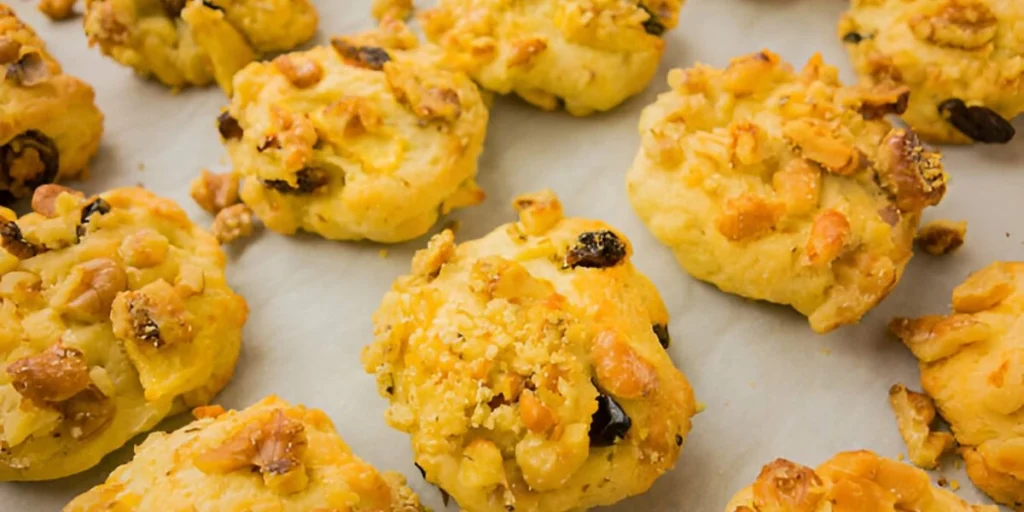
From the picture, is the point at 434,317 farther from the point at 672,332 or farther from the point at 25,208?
the point at 25,208

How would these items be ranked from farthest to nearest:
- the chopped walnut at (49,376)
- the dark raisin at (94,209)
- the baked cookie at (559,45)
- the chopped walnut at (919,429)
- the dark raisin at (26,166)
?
the baked cookie at (559,45)
the dark raisin at (26,166)
the dark raisin at (94,209)
the chopped walnut at (919,429)
the chopped walnut at (49,376)

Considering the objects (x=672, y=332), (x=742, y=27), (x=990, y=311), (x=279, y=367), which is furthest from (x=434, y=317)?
(x=742, y=27)

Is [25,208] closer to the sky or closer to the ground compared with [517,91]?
closer to the ground

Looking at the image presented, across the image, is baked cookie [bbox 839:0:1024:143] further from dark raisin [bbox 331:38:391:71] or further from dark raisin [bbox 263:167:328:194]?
dark raisin [bbox 263:167:328:194]

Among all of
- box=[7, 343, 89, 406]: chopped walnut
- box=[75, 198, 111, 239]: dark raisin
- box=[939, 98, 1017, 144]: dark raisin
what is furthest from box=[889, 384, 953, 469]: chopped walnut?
box=[75, 198, 111, 239]: dark raisin

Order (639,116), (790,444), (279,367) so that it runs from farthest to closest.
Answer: (639,116)
(279,367)
(790,444)

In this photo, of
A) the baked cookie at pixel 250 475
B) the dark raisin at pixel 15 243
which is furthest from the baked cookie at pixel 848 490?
the dark raisin at pixel 15 243

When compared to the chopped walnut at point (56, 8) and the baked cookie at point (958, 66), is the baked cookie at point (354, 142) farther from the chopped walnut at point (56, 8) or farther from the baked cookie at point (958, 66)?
the baked cookie at point (958, 66)
